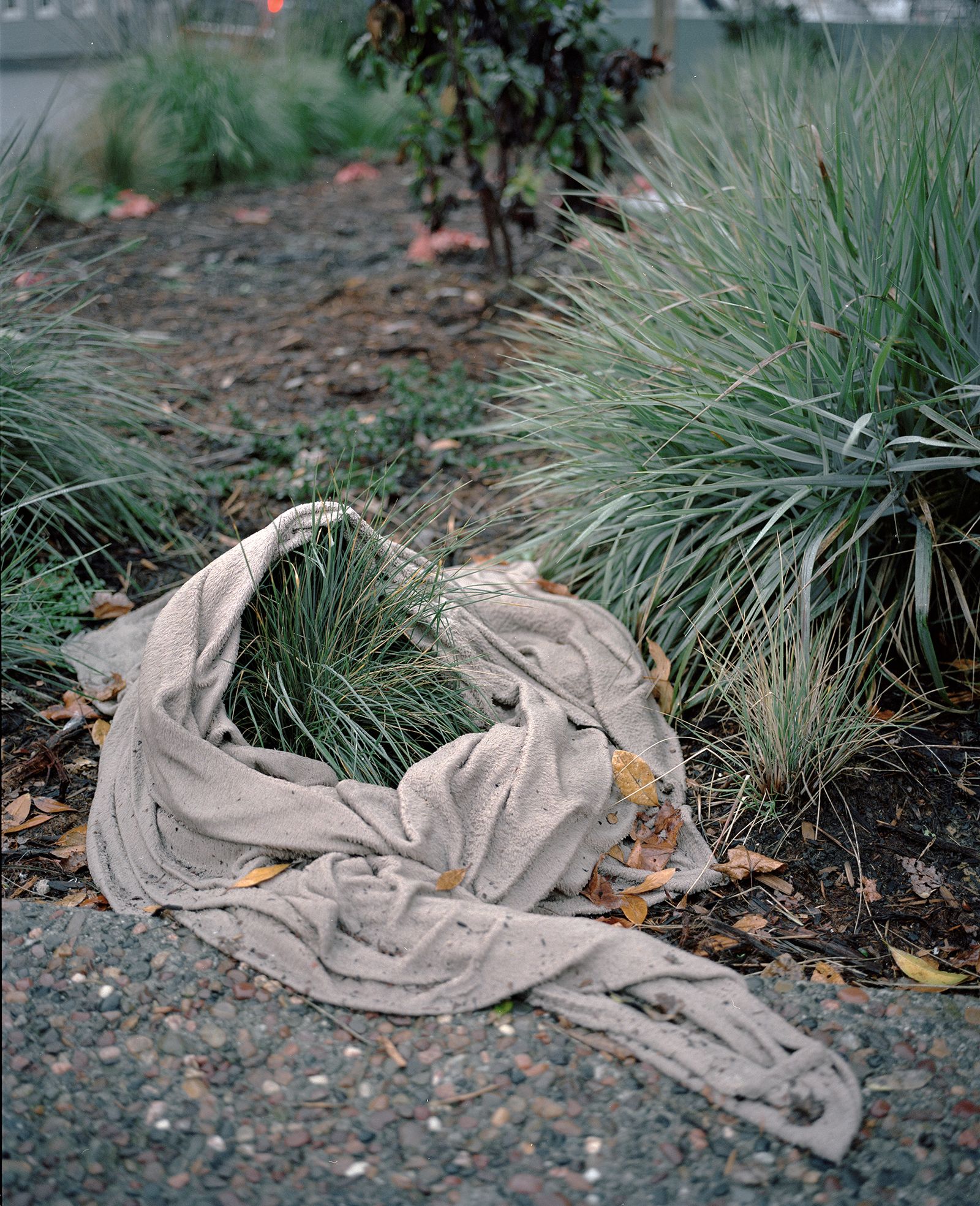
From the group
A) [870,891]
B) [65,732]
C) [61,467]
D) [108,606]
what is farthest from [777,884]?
[61,467]

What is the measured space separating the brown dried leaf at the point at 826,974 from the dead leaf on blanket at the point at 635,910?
0.38 meters

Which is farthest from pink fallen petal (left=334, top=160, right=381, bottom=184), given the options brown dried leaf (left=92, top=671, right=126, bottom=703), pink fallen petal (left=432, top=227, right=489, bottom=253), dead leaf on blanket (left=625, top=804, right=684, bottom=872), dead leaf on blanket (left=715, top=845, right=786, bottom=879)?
dead leaf on blanket (left=715, top=845, right=786, bottom=879)

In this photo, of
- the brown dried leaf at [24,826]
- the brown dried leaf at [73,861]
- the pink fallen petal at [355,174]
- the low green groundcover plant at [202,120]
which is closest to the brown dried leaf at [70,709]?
the brown dried leaf at [24,826]

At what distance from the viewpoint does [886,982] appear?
2.23m

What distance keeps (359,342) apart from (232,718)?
3005 millimetres

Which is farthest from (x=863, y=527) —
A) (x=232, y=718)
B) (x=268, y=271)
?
(x=268, y=271)

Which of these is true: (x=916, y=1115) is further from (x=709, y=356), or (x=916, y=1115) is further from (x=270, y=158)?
(x=270, y=158)

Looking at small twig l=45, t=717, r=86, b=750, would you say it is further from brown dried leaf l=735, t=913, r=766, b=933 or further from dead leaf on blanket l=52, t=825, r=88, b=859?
brown dried leaf l=735, t=913, r=766, b=933

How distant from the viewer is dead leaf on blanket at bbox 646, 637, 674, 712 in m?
3.00

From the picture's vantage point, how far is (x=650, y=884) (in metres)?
2.45

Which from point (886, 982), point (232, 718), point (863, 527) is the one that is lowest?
point (886, 982)

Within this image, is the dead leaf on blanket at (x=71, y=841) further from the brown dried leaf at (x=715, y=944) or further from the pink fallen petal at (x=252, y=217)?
the pink fallen petal at (x=252, y=217)

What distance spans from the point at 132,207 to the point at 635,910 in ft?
21.0

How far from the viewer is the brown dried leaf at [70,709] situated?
115 inches
